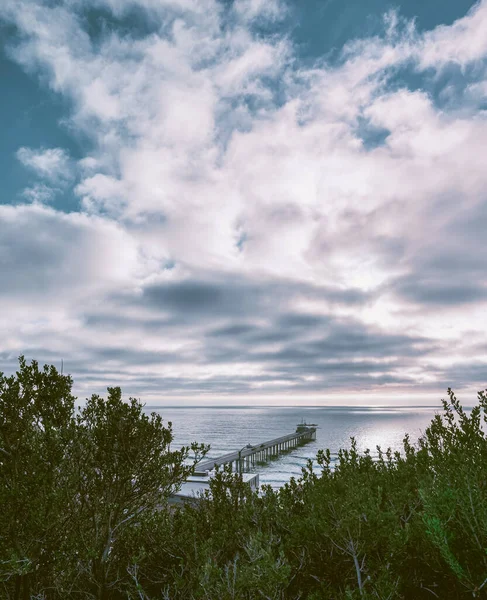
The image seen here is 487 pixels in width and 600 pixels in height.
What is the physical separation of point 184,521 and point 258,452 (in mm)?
65749

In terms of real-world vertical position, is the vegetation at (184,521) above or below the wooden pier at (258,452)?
above

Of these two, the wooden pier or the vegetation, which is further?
the wooden pier

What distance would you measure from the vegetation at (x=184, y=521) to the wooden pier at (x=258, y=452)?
3375cm

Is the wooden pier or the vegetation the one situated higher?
the vegetation

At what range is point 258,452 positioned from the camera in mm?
71312

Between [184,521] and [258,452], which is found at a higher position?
[184,521]

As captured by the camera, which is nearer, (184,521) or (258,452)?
(184,521)

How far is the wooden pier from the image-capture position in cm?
5338

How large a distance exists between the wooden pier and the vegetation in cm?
3375

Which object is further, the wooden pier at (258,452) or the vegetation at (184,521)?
the wooden pier at (258,452)

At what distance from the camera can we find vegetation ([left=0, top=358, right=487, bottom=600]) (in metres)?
5.68

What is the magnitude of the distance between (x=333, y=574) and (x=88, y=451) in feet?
21.0

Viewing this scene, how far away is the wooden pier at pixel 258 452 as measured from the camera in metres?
53.4

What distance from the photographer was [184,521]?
980 centimetres
